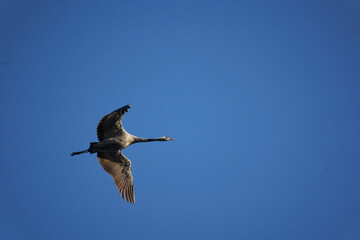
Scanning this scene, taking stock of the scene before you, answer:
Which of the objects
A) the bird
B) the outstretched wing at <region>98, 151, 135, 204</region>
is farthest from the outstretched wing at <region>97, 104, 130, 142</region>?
the outstretched wing at <region>98, 151, 135, 204</region>

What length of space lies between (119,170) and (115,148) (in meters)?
1.62

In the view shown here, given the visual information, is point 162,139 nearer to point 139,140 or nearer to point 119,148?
point 139,140

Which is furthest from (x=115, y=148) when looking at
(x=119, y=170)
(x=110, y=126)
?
(x=119, y=170)

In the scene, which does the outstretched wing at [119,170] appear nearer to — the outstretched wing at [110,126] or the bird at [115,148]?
the bird at [115,148]

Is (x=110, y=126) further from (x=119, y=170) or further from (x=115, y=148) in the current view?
(x=119, y=170)

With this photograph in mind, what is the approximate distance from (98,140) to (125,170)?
2.15 meters

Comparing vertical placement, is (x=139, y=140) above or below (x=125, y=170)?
above

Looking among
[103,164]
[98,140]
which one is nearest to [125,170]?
[103,164]

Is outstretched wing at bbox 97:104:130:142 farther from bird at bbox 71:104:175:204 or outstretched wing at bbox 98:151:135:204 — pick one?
outstretched wing at bbox 98:151:135:204

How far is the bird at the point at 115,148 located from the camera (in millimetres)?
11895

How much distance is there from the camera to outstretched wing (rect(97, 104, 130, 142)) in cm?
1159

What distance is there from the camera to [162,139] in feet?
45.8

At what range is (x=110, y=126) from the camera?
12.1 metres

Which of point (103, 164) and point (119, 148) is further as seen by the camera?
point (103, 164)
